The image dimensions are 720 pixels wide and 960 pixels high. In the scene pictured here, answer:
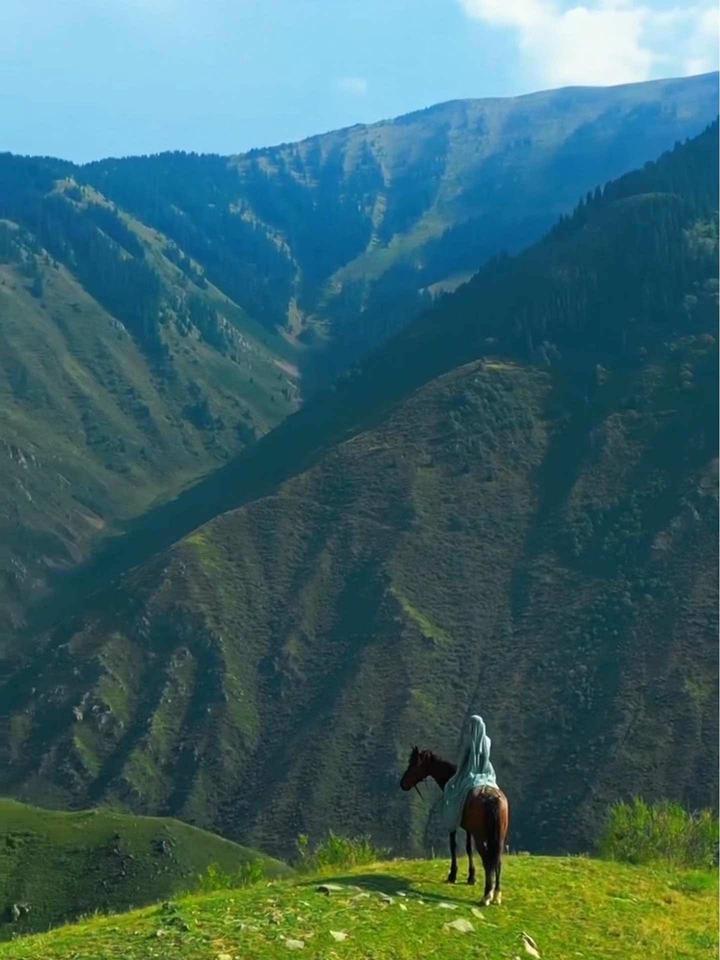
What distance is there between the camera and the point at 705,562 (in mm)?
155250

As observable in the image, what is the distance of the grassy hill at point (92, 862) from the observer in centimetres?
9888

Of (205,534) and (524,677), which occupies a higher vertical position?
(205,534)

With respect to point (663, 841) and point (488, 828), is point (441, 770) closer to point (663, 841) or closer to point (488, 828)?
point (488, 828)

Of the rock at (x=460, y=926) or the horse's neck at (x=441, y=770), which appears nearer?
the rock at (x=460, y=926)

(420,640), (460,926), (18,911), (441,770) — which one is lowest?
(18,911)

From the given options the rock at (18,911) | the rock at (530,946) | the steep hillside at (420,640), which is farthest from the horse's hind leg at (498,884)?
the steep hillside at (420,640)

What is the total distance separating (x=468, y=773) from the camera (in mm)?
26234

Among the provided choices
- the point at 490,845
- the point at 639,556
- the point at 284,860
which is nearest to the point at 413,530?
the point at 639,556

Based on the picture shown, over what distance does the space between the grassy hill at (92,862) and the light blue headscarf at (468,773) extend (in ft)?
245

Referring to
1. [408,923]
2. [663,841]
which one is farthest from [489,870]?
[663,841]

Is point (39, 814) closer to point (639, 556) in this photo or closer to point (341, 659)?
point (341, 659)

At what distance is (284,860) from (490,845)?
109m

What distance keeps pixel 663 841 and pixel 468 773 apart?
21934 millimetres

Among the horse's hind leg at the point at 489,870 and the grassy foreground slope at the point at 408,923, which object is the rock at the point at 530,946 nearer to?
the grassy foreground slope at the point at 408,923
